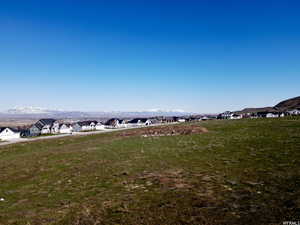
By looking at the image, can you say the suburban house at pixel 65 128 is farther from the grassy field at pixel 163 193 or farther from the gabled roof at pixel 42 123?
the grassy field at pixel 163 193

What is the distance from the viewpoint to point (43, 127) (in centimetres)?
11006

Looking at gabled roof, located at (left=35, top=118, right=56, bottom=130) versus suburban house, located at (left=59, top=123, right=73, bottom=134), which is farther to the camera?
suburban house, located at (left=59, top=123, right=73, bottom=134)

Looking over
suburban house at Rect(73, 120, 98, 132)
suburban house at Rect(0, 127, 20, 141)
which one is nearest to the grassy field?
suburban house at Rect(0, 127, 20, 141)

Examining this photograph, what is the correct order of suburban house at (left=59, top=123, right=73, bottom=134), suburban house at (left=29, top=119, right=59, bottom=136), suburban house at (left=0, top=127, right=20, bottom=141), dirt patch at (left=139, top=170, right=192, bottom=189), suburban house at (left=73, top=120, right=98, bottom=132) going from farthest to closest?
1. suburban house at (left=73, top=120, right=98, bottom=132)
2. suburban house at (left=59, top=123, right=73, bottom=134)
3. suburban house at (left=29, top=119, right=59, bottom=136)
4. suburban house at (left=0, top=127, right=20, bottom=141)
5. dirt patch at (left=139, top=170, right=192, bottom=189)

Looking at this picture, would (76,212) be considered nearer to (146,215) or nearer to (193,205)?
(146,215)

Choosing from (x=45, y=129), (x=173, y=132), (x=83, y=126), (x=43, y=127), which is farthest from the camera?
(x=83, y=126)

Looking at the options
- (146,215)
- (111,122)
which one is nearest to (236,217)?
(146,215)

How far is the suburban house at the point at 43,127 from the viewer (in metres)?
108

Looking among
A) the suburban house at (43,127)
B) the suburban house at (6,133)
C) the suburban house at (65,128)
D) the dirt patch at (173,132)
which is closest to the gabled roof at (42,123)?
the suburban house at (43,127)

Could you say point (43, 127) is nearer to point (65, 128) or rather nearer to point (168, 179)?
point (65, 128)

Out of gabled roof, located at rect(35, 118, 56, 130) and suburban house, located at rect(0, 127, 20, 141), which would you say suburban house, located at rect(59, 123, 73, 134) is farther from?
suburban house, located at rect(0, 127, 20, 141)

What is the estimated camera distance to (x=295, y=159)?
1301 cm

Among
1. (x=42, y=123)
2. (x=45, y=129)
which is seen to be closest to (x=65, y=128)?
(x=45, y=129)

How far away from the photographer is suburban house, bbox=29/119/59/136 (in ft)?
355
